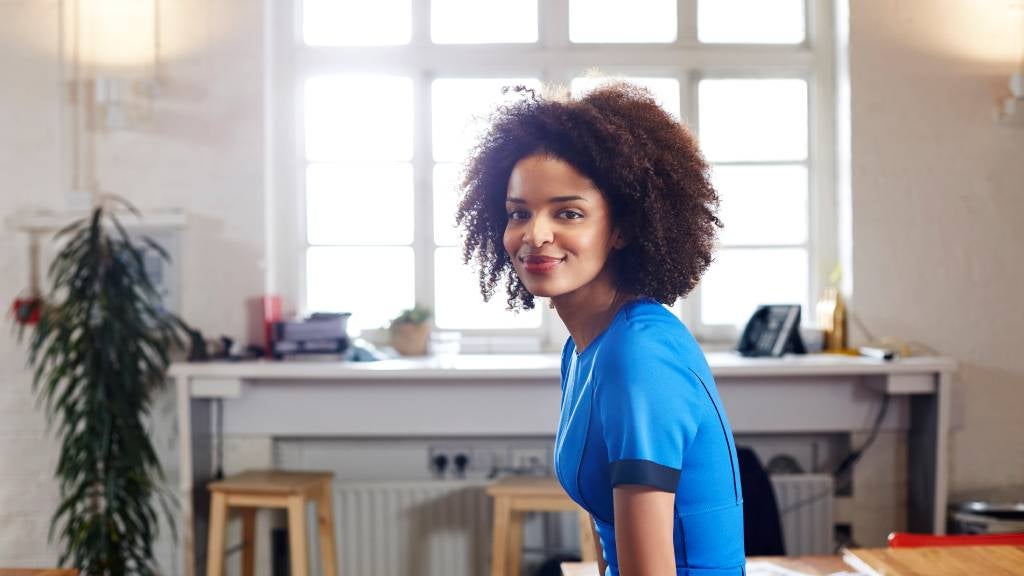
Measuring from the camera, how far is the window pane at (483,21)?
4309 millimetres

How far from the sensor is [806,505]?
3896 mm

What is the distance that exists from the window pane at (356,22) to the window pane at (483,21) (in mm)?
143

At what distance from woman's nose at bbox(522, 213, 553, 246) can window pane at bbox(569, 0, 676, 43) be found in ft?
10.9

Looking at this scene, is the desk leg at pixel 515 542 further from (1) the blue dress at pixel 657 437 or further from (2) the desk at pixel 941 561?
(1) the blue dress at pixel 657 437

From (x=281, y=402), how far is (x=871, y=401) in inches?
94.4

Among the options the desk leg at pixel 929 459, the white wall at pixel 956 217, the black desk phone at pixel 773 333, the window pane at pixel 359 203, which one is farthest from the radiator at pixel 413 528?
the white wall at pixel 956 217

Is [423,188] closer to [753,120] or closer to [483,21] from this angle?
[483,21]

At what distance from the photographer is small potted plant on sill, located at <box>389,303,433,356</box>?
405 cm

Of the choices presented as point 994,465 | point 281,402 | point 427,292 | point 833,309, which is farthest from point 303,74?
point 994,465

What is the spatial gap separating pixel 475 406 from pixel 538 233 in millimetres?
2713

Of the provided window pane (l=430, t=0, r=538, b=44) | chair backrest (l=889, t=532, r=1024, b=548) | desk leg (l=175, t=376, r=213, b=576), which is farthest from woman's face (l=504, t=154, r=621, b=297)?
window pane (l=430, t=0, r=538, b=44)

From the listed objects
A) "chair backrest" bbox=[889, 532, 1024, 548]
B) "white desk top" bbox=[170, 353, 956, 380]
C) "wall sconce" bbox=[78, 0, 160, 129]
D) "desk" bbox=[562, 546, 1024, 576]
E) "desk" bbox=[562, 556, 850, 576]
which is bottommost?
"desk" bbox=[562, 556, 850, 576]

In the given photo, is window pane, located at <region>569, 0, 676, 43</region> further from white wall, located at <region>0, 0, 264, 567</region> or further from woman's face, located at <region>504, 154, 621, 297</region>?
woman's face, located at <region>504, 154, 621, 297</region>

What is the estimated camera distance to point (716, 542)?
1.10 metres
